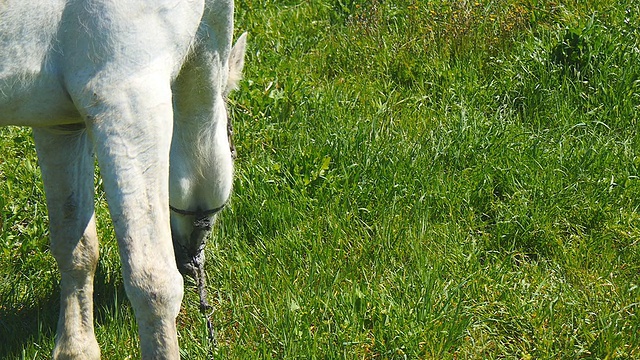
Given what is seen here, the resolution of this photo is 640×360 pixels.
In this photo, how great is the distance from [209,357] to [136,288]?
0.95 meters

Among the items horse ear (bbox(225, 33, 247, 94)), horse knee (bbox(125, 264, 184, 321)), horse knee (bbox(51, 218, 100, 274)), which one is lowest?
horse knee (bbox(51, 218, 100, 274))

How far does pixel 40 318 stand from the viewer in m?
4.02

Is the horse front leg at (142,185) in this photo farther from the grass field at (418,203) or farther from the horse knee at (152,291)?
the grass field at (418,203)

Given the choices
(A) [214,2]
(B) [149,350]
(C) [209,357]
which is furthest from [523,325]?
(A) [214,2]

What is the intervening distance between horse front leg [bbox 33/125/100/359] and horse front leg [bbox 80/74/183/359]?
89cm

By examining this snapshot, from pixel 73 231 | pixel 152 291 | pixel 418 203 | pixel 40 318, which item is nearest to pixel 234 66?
pixel 73 231

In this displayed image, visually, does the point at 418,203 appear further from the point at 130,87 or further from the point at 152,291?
the point at 130,87

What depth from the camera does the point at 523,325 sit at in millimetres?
3758

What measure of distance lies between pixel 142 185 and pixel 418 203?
1.99 m

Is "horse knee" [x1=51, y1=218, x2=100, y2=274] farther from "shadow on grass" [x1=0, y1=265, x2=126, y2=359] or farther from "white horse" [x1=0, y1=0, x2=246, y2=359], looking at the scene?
"white horse" [x1=0, y1=0, x2=246, y2=359]

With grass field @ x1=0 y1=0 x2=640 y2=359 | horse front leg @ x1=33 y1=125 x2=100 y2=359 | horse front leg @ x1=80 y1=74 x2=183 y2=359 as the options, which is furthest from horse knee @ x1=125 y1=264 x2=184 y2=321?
horse front leg @ x1=33 y1=125 x2=100 y2=359

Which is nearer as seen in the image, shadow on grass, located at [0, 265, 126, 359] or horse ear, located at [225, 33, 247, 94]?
horse ear, located at [225, 33, 247, 94]

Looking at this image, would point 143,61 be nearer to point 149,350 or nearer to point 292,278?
point 149,350

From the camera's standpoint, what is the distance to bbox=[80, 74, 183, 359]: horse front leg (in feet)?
8.80
